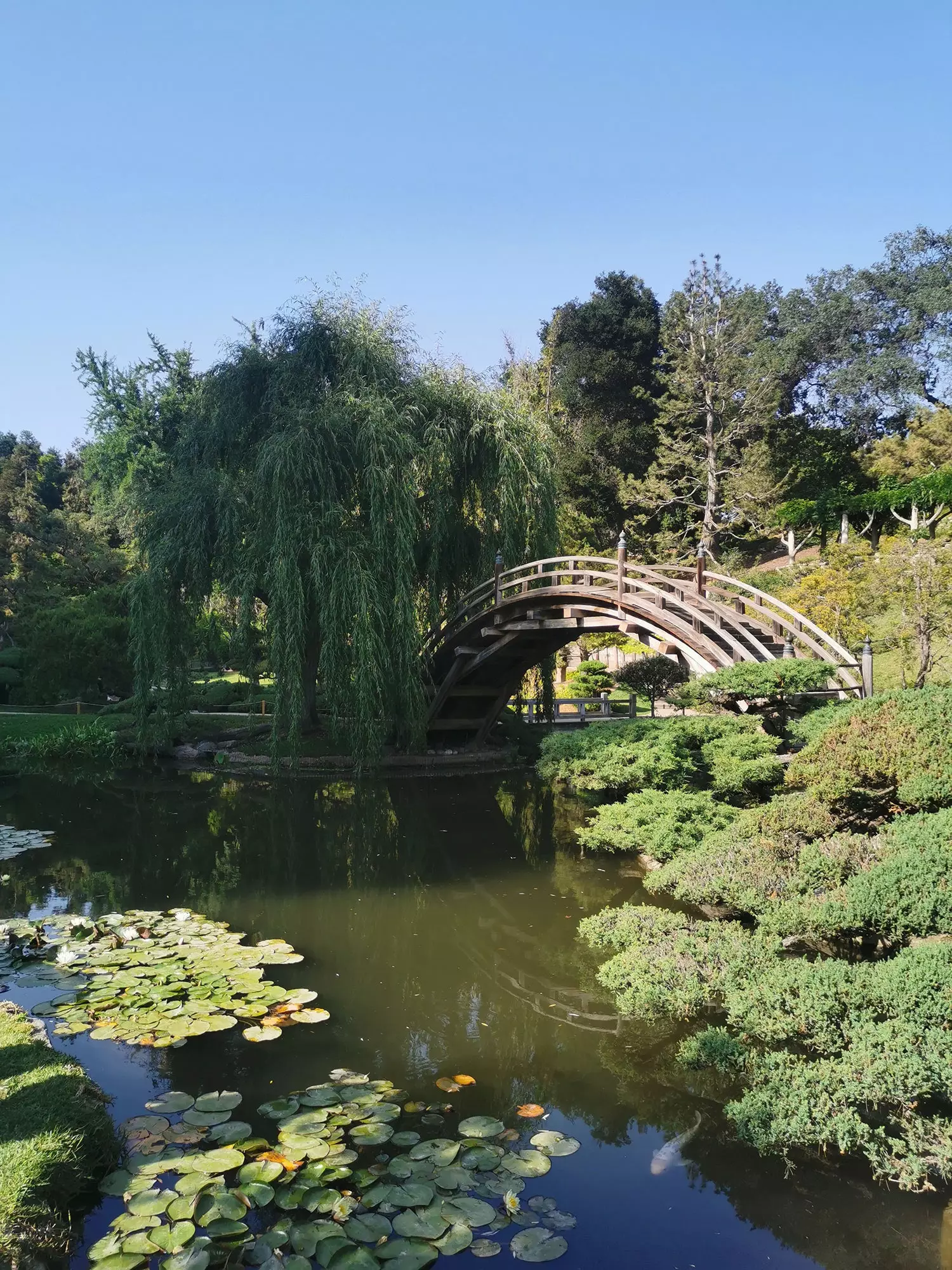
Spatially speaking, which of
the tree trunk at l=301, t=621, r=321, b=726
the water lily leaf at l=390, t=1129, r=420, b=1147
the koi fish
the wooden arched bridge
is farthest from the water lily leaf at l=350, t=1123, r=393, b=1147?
the tree trunk at l=301, t=621, r=321, b=726

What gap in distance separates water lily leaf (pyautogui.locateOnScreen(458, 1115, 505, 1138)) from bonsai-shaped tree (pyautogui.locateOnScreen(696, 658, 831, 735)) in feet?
17.3

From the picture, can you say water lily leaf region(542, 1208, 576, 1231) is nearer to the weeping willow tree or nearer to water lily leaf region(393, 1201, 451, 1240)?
water lily leaf region(393, 1201, 451, 1240)

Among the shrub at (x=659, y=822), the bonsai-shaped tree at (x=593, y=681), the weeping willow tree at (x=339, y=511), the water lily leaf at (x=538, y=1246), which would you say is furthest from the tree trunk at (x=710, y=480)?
the water lily leaf at (x=538, y=1246)

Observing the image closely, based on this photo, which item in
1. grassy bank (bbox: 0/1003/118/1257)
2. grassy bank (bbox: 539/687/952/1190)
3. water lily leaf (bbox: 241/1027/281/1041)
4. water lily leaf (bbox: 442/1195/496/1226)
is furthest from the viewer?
water lily leaf (bbox: 241/1027/281/1041)

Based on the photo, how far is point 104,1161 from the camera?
152 inches

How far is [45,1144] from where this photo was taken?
3650 millimetres

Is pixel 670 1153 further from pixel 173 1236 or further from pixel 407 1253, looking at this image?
pixel 173 1236

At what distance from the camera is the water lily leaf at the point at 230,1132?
406cm

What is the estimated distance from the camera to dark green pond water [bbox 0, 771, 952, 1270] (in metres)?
3.67

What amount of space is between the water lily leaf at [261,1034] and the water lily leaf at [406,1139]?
50.5 inches

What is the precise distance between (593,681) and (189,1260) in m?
18.8

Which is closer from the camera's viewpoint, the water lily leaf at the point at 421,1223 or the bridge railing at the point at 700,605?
the water lily leaf at the point at 421,1223

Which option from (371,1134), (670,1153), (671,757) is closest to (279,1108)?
(371,1134)

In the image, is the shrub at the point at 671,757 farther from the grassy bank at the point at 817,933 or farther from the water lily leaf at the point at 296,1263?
the water lily leaf at the point at 296,1263
